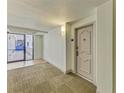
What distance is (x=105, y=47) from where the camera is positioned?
197 cm

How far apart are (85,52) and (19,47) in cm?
544

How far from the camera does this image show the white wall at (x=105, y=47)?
6.02 feet

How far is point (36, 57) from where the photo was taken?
25.0 ft

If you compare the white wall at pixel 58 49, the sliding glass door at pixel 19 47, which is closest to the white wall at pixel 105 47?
the white wall at pixel 58 49

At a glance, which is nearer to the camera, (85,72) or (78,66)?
(85,72)

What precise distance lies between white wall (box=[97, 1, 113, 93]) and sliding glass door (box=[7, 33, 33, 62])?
6163mm

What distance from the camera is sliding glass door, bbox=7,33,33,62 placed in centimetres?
643

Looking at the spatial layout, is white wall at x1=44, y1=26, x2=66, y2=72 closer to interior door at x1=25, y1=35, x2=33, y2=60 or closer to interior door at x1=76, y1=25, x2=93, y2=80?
interior door at x1=76, y1=25, x2=93, y2=80

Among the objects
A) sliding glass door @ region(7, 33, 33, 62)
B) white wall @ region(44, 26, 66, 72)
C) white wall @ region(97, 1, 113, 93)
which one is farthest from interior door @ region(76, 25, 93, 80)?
sliding glass door @ region(7, 33, 33, 62)
